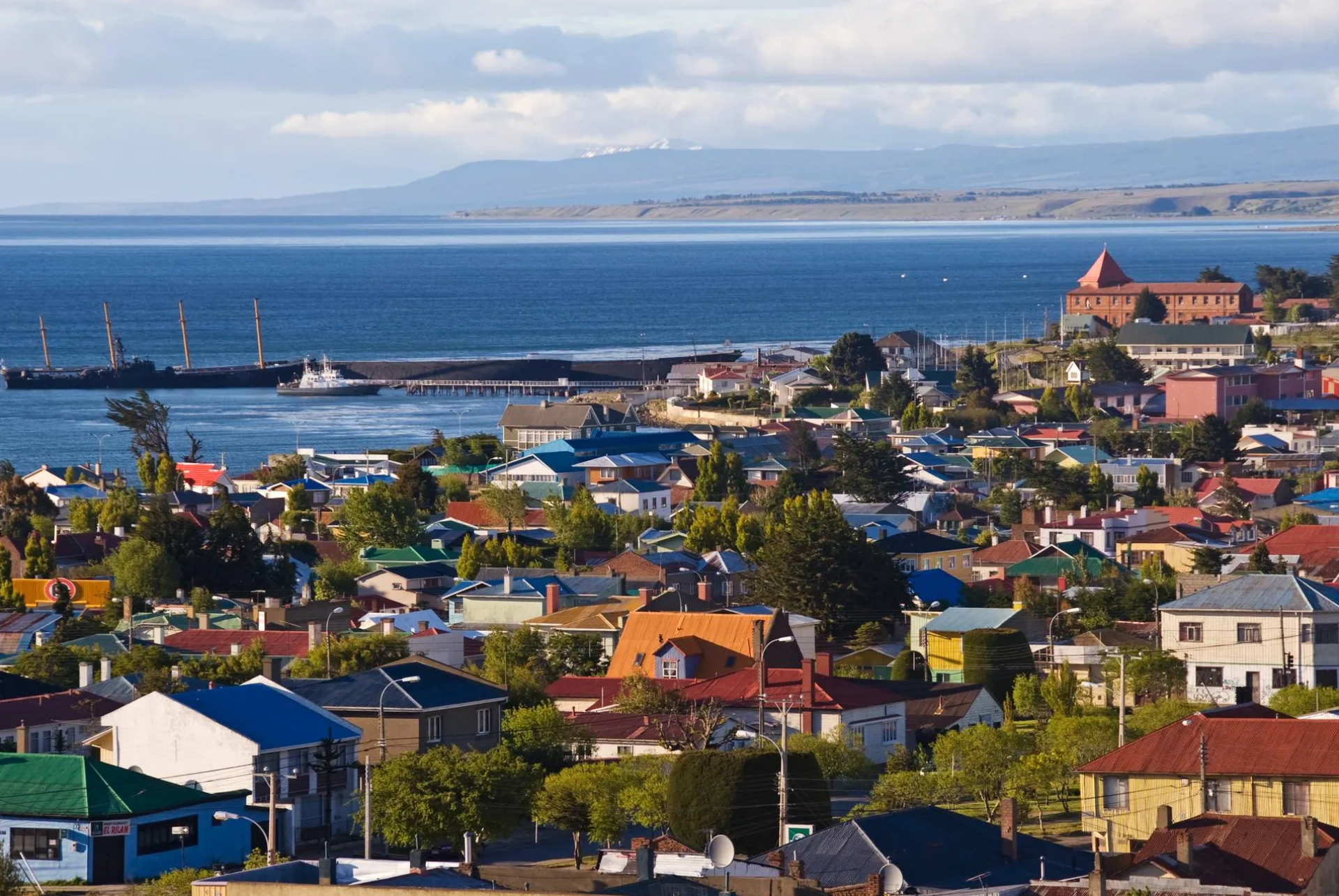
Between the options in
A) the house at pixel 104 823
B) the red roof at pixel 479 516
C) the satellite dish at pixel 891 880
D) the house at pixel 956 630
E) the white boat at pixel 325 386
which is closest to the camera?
the satellite dish at pixel 891 880

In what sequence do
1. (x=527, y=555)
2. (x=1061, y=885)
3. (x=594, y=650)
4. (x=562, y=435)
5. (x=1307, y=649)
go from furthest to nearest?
(x=562, y=435) → (x=527, y=555) → (x=594, y=650) → (x=1307, y=649) → (x=1061, y=885)

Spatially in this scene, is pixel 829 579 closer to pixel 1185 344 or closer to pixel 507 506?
pixel 507 506

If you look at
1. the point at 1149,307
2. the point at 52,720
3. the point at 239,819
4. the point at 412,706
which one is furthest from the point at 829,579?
the point at 1149,307

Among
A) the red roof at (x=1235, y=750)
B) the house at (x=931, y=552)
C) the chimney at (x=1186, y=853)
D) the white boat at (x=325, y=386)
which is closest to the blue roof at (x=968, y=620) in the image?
the house at (x=931, y=552)

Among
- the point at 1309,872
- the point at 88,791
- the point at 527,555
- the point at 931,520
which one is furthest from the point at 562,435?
the point at 1309,872

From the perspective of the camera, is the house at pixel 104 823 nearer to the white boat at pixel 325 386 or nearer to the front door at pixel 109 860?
the front door at pixel 109 860

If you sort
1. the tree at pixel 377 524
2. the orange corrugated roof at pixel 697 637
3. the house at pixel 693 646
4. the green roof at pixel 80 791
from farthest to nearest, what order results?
the tree at pixel 377 524
the orange corrugated roof at pixel 697 637
the house at pixel 693 646
the green roof at pixel 80 791

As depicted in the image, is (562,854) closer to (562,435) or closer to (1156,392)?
(562,435)
